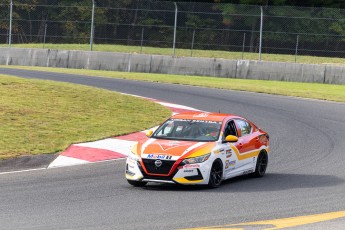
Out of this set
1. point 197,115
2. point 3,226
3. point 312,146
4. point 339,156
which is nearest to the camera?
point 3,226

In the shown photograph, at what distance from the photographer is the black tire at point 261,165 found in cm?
1502

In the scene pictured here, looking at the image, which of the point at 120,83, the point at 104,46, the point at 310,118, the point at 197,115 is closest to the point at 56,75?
the point at 120,83

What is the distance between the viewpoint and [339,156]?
17.3m

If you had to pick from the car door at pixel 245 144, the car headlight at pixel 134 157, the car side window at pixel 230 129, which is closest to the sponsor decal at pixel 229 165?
the car door at pixel 245 144

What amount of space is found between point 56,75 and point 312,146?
16.6m

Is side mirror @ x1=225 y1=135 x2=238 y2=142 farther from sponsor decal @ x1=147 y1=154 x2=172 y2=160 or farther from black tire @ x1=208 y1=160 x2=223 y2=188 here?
sponsor decal @ x1=147 y1=154 x2=172 y2=160

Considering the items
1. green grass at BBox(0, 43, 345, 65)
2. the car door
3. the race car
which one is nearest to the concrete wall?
green grass at BBox(0, 43, 345, 65)

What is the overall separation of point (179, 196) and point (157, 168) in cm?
78

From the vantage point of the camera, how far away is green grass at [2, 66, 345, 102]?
30016 millimetres

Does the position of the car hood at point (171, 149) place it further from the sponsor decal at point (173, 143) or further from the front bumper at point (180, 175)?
the front bumper at point (180, 175)

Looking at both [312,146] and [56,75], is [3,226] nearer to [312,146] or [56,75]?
[312,146]

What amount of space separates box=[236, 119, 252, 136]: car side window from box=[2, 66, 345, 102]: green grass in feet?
43.6

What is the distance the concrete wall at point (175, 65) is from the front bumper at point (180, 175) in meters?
21.6

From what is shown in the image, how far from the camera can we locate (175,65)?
36562 millimetres
